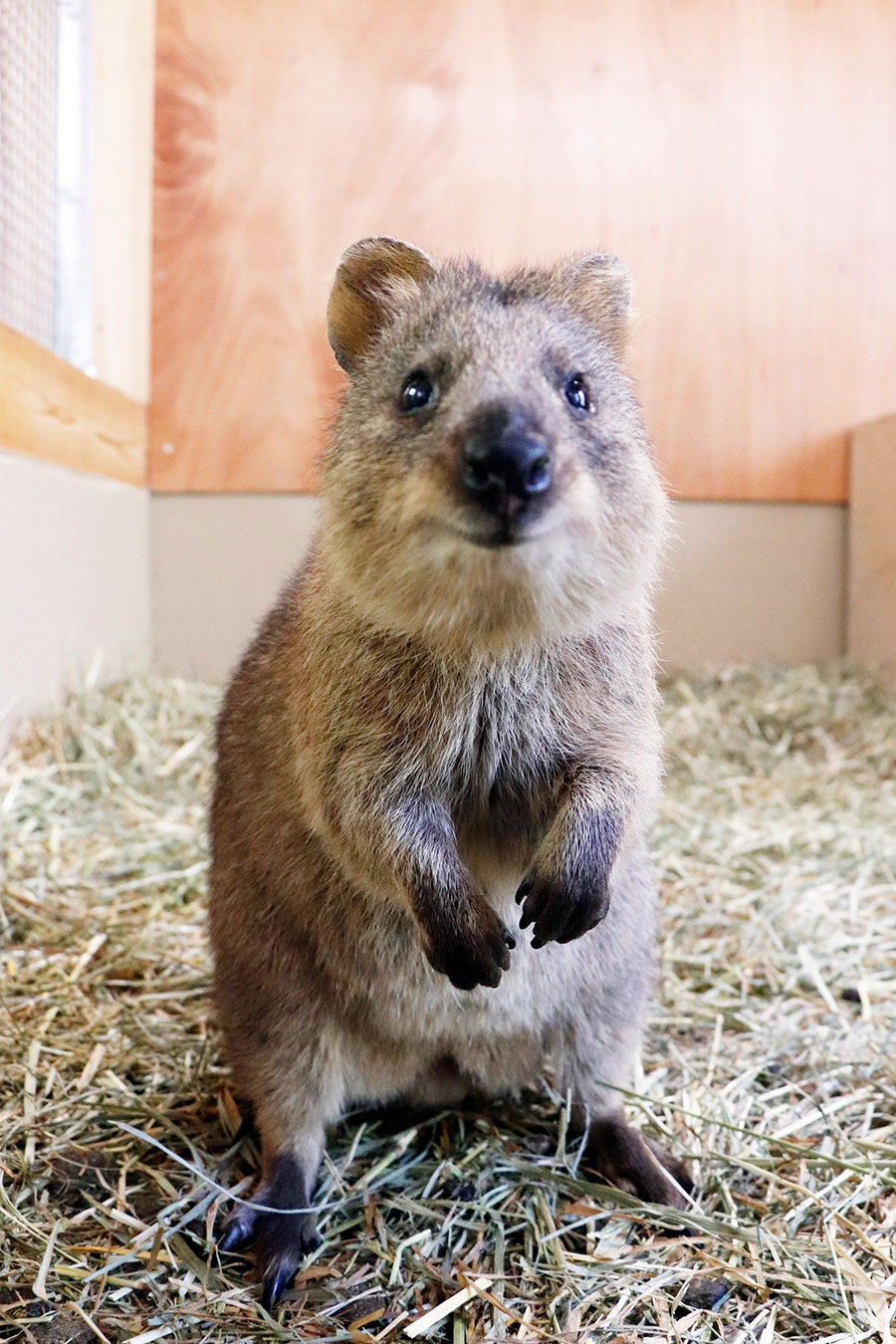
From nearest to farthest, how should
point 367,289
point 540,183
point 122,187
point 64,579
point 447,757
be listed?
1. point 447,757
2. point 367,289
3. point 64,579
4. point 122,187
5. point 540,183

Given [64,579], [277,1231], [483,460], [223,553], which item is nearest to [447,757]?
[483,460]

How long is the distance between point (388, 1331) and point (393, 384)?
1.79 m

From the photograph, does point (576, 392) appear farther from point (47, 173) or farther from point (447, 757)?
point (47, 173)

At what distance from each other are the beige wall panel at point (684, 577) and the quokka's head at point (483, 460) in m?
3.95

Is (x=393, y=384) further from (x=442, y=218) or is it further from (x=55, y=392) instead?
(x=442, y=218)

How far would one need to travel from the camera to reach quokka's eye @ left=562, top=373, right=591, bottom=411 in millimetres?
2193

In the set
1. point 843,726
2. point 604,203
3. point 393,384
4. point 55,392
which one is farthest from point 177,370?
point 393,384

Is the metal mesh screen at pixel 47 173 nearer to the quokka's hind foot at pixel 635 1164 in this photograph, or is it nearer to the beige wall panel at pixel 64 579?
the beige wall panel at pixel 64 579

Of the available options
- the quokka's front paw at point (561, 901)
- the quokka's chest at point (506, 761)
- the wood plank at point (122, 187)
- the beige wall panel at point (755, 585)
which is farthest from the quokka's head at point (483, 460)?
the beige wall panel at point (755, 585)

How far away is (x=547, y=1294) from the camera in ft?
7.20

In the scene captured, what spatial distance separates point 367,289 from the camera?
8.40 ft

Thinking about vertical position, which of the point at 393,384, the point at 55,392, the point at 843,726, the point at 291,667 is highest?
the point at 55,392

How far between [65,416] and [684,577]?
3.63 meters

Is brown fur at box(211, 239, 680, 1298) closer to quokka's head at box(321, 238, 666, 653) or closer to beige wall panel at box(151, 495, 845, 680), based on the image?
quokka's head at box(321, 238, 666, 653)
